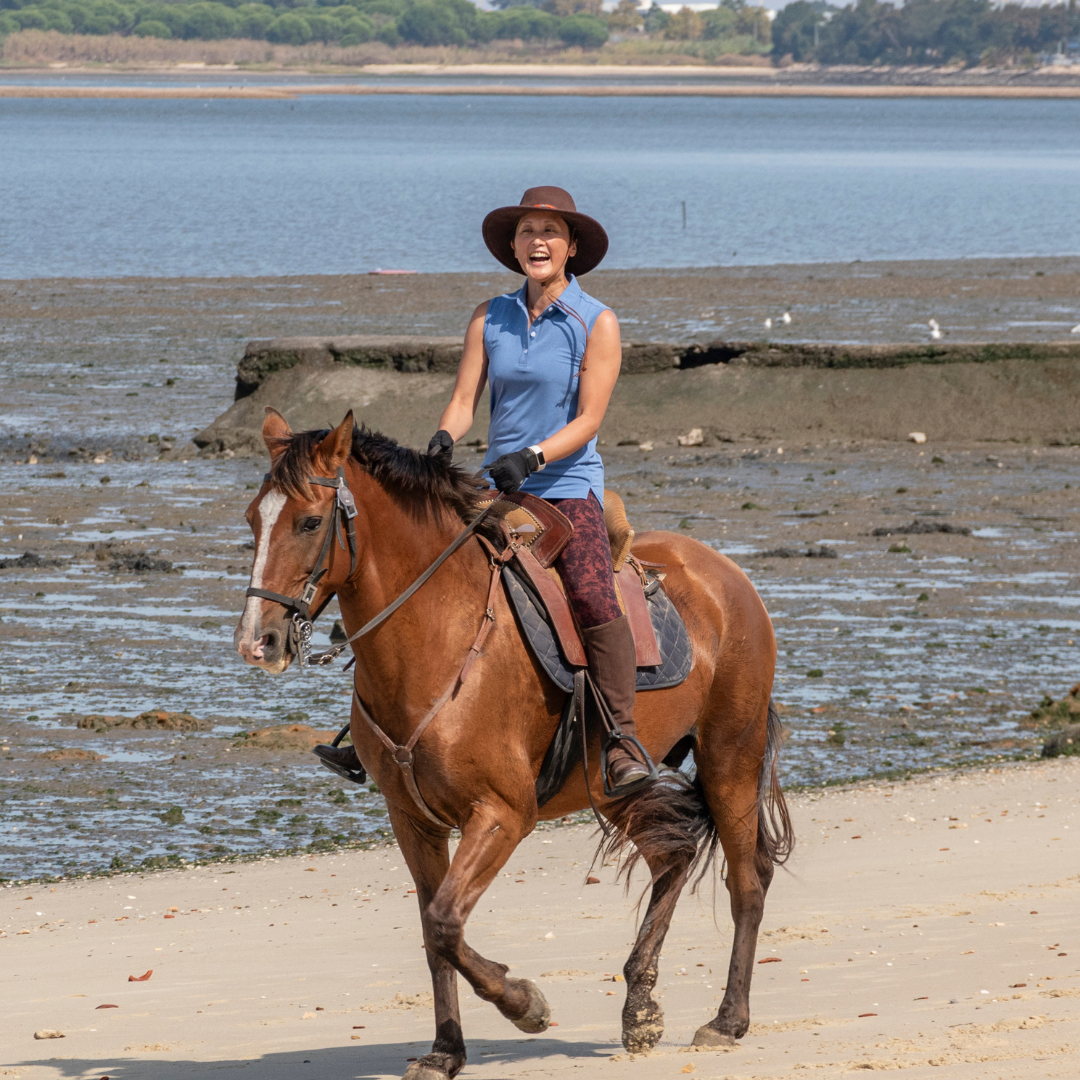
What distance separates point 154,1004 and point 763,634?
2.72 meters

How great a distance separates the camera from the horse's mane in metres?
5.45

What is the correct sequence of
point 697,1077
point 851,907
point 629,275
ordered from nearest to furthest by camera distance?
point 697,1077
point 851,907
point 629,275

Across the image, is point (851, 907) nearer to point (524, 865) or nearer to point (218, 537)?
point (524, 865)

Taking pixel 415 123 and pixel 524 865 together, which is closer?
pixel 524 865

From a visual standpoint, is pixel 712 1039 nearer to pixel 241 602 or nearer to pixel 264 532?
pixel 264 532

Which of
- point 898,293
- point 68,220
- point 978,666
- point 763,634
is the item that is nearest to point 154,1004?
point 763,634

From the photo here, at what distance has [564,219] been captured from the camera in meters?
6.12

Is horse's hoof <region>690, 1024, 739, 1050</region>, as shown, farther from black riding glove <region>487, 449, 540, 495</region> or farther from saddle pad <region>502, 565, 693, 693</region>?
black riding glove <region>487, 449, 540, 495</region>

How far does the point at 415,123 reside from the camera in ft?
517

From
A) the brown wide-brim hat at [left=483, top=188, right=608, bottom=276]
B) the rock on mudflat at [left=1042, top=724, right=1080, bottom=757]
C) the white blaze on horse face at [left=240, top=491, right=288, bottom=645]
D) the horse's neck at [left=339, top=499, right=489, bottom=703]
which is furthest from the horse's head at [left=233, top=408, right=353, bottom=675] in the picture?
the rock on mudflat at [left=1042, top=724, right=1080, bottom=757]

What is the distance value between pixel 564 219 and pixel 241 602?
814cm

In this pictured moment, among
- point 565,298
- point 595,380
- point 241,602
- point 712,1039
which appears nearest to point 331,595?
point 595,380

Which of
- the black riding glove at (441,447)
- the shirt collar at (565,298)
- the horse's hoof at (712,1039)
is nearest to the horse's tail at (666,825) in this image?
the horse's hoof at (712,1039)

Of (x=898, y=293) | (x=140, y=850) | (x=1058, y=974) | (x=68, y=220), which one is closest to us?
(x=1058, y=974)
